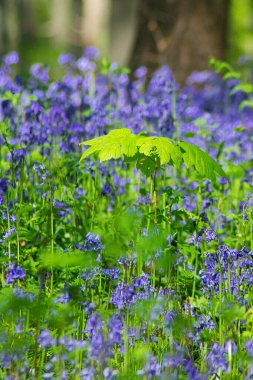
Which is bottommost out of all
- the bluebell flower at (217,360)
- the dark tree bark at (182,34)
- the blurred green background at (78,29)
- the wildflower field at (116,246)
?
the bluebell flower at (217,360)

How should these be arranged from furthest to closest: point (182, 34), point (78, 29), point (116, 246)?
point (78, 29) < point (182, 34) < point (116, 246)

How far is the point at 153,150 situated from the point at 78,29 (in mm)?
22559

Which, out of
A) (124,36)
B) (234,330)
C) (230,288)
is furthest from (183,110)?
(124,36)

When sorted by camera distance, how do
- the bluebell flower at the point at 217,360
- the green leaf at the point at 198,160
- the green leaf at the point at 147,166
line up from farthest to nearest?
the green leaf at the point at 147,166 < the green leaf at the point at 198,160 < the bluebell flower at the point at 217,360

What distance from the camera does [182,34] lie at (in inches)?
355

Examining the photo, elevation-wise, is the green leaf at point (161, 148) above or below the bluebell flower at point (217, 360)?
above

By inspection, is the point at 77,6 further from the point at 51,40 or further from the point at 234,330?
the point at 234,330

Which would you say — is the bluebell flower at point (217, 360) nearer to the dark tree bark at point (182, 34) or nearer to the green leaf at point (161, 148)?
the green leaf at point (161, 148)

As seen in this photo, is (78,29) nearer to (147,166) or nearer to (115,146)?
(147,166)

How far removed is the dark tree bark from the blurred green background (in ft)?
24.1

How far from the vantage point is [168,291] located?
3059mm

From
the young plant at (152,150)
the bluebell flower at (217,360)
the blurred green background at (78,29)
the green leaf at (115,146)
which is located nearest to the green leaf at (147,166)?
the young plant at (152,150)

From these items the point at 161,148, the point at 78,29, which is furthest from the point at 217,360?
the point at 78,29

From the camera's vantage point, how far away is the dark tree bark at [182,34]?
29.5 feet
